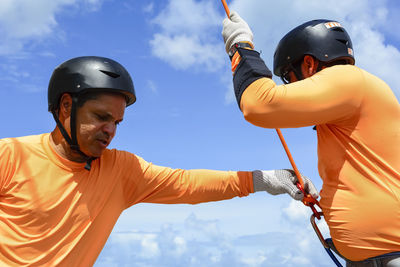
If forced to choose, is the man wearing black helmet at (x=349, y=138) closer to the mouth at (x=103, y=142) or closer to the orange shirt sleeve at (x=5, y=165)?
the mouth at (x=103, y=142)

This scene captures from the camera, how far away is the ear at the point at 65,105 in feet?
13.4

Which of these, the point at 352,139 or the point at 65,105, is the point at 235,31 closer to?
the point at 352,139

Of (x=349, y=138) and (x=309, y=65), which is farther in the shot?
(x=309, y=65)

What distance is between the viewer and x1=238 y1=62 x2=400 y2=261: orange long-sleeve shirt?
10.2ft

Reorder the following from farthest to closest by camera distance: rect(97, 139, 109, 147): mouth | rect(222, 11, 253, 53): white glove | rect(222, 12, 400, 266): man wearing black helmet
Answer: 1. rect(97, 139, 109, 147): mouth
2. rect(222, 11, 253, 53): white glove
3. rect(222, 12, 400, 266): man wearing black helmet

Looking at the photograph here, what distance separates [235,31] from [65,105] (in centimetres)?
186

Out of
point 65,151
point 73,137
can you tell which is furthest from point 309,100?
point 65,151

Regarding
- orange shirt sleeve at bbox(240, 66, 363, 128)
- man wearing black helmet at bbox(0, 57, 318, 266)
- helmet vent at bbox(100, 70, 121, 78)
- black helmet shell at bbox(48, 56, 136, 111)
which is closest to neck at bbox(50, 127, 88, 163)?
man wearing black helmet at bbox(0, 57, 318, 266)

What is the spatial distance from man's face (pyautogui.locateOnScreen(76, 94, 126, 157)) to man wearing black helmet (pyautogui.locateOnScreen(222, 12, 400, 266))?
1299mm

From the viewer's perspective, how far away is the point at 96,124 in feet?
12.8

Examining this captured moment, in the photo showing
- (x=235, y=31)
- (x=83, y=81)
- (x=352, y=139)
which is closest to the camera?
(x=352, y=139)

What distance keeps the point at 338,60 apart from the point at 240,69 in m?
0.93

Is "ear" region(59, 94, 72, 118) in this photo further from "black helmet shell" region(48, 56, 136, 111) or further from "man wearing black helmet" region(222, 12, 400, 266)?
"man wearing black helmet" region(222, 12, 400, 266)

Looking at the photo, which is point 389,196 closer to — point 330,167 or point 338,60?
point 330,167
